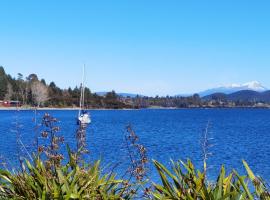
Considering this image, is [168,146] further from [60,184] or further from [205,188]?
[205,188]

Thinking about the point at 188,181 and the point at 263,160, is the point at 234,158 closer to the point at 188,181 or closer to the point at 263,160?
the point at 263,160

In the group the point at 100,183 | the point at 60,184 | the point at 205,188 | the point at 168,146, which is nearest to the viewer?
the point at 205,188

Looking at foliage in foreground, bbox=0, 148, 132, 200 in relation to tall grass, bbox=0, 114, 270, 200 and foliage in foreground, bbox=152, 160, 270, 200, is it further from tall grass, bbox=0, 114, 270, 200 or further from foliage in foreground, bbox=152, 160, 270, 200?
foliage in foreground, bbox=152, 160, 270, 200

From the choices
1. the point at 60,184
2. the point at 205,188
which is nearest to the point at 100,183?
the point at 60,184

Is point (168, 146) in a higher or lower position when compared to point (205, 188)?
lower

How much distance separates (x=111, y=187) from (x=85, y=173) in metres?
0.46

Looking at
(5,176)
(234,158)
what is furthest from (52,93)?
(5,176)

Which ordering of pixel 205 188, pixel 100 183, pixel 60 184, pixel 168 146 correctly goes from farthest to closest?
pixel 168 146, pixel 100 183, pixel 60 184, pixel 205 188

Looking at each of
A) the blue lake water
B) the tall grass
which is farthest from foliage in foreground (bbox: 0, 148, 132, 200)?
the blue lake water

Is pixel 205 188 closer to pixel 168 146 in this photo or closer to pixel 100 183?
pixel 100 183

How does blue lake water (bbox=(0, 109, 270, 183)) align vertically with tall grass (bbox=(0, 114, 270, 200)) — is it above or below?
below

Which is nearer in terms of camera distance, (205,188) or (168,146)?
(205,188)

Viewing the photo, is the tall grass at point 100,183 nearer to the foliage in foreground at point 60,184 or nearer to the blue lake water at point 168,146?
the foliage in foreground at point 60,184

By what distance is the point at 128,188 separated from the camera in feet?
22.2
